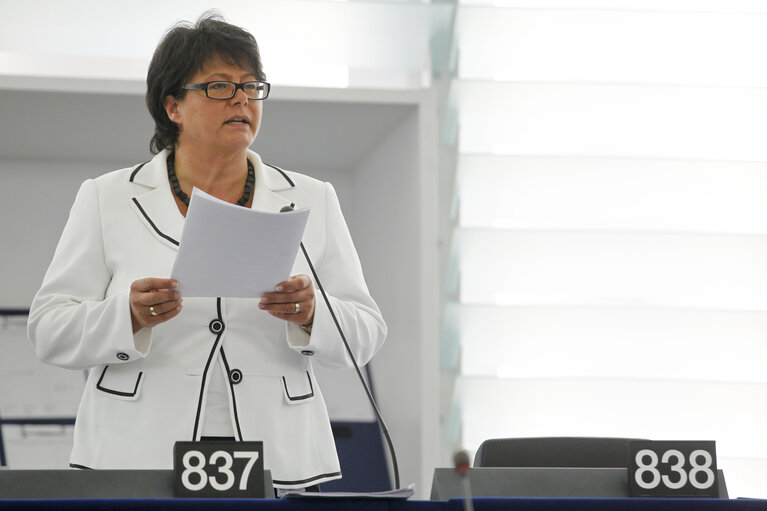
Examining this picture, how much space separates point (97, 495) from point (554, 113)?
2.58m

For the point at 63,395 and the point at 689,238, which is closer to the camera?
the point at 689,238

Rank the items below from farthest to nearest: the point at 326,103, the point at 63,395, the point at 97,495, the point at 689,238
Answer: the point at 63,395
the point at 689,238
the point at 326,103
the point at 97,495

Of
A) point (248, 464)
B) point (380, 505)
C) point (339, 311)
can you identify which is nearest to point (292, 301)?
point (339, 311)

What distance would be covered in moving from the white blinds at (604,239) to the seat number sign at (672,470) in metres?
1.82

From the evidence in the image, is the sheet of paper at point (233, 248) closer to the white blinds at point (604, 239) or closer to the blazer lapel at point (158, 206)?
the blazer lapel at point (158, 206)

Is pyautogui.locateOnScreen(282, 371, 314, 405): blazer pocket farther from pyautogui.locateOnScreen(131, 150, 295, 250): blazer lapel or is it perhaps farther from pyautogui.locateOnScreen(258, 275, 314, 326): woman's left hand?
pyautogui.locateOnScreen(131, 150, 295, 250): blazer lapel

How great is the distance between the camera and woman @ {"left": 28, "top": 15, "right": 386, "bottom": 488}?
2.14 metres

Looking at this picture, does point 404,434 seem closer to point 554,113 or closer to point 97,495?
point 554,113

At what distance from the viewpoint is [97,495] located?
1594mm

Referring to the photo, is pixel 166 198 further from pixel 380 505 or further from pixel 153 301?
pixel 380 505

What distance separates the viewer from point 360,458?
4051mm

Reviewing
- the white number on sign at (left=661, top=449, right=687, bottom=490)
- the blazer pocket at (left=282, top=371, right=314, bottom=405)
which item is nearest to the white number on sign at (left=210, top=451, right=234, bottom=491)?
the blazer pocket at (left=282, top=371, right=314, bottom=405)

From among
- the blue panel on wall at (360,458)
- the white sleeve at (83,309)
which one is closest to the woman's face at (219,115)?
the white sleeve at (83,309)

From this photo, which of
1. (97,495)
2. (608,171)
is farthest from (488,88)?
(97,495)
